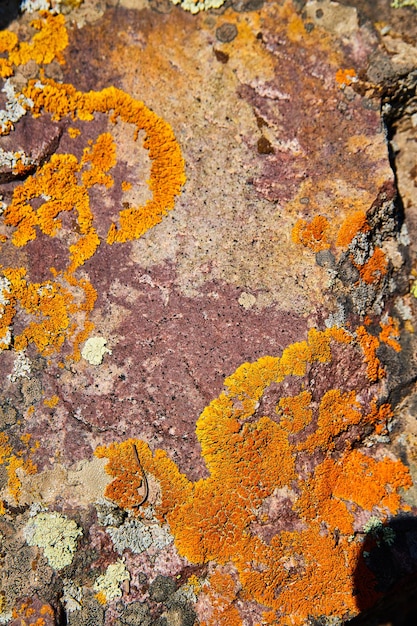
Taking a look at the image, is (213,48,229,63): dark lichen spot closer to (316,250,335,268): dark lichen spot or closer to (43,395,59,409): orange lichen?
(316,250,335,268): dark lichen spot

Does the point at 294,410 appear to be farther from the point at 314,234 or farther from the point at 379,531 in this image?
the point at 314,234

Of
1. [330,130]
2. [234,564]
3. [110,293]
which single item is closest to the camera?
[234,564]

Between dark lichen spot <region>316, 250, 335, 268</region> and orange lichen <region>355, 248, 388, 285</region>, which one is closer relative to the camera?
dark lichen spot <region>316, 250, 335, 268</region>

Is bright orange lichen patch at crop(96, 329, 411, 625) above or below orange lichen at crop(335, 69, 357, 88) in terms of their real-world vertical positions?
below

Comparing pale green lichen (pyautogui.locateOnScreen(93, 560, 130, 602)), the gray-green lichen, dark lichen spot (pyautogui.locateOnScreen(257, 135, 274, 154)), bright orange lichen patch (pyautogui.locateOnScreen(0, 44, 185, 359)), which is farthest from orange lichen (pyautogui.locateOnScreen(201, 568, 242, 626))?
dark lichen spot (pyautogui.locateOnScreen(257, 135, 274, 154))

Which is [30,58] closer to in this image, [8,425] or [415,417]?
[8,425]

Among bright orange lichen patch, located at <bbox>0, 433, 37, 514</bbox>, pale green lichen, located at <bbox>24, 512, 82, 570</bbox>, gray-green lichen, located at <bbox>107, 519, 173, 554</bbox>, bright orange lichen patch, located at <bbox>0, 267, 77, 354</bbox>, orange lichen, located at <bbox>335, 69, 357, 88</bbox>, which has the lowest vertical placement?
gray-green lichen, located at <bbox>107, 519, 173, 554</bbox>

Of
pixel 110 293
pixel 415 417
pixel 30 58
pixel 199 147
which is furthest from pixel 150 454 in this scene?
pixel 30 58
